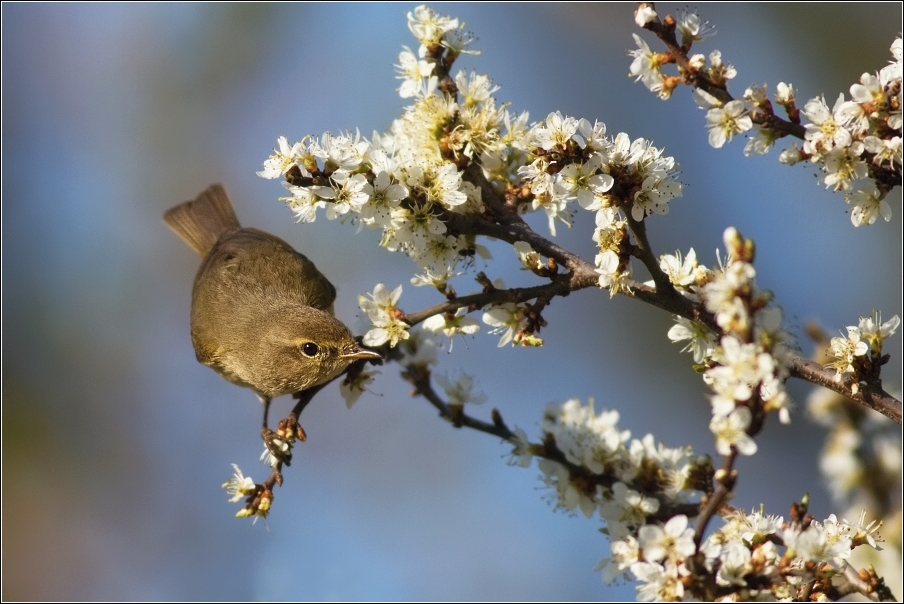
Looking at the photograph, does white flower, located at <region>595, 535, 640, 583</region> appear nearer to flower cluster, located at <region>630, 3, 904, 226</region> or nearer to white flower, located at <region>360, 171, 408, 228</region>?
flower cluster, located at <region>630, 3, 904, 226</region>

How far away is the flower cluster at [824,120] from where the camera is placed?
2295 millimetres

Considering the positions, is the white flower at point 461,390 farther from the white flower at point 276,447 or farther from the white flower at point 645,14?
the white flower at point 645,14

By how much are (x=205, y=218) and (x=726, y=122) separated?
446 centimetres

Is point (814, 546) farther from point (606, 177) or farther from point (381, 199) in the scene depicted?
point (381, 199)

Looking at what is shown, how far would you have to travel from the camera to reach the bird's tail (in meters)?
6.15

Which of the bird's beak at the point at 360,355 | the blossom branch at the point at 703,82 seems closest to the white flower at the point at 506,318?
the bird's beak at the point at 360,355

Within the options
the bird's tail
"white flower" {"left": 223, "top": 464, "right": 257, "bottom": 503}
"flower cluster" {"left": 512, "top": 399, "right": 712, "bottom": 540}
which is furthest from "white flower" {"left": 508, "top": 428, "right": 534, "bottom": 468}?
the bird's tail

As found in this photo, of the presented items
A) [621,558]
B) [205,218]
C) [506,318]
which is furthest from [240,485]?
[205,218]

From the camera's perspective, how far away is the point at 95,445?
806cm

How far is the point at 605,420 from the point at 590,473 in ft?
0.79

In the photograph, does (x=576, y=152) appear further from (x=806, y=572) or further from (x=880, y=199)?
(x=806, y=572)

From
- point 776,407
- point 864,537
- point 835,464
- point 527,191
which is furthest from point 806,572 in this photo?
point 835,464

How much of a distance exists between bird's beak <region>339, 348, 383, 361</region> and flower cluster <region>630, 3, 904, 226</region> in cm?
155

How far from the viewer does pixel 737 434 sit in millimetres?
1901
